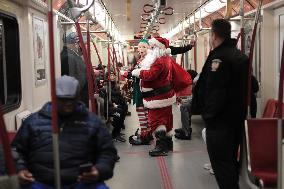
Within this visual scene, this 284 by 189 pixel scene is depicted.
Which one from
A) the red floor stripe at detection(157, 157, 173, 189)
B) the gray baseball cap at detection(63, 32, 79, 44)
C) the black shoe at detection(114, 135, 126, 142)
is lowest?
the red floor stripe at detection(157, 157, 173, 189)

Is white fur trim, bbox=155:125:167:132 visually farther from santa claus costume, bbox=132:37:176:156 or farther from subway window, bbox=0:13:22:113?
subway window, bbox=0:13:22:113

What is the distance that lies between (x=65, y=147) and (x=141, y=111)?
3.92 metres

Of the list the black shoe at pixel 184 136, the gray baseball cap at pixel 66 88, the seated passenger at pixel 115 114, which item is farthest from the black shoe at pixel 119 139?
the gray baseball cap at pixel 66 88

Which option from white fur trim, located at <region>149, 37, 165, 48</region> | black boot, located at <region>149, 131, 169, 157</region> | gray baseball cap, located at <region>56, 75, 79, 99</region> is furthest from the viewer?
white fur trim, located at <region>149, 37, 165, 48</region>

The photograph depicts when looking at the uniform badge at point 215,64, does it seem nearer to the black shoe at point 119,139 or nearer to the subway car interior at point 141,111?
the subway car interior at point 141,111

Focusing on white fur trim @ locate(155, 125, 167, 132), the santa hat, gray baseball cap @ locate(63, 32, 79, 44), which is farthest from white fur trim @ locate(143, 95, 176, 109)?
gray baseball cap @ locate(63, 32, 79, 44)

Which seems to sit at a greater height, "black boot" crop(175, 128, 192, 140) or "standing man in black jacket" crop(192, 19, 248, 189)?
"standing man in black jacket" crop(192, 19, 248, 189)

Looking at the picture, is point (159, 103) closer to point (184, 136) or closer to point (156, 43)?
point (156, 43)

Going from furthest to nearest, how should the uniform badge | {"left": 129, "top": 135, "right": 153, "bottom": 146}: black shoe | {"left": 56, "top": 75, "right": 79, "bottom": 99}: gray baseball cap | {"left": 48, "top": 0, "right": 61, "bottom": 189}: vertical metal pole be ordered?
{"left": 129, "top": 135, "right": 153, "bottom": 146}: black shoe < the uniform badge < {"left": 56, "top": 75, "right": 79, "bottom": 99}: gray baseball cap < {"left": 48, "top": 0, "right": 61, "bottom": 189}: vertical metal pole

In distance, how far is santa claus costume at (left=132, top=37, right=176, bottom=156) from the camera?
227 inches

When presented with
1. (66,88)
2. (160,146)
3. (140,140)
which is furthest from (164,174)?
(66,88)

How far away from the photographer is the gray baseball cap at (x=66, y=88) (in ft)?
7.91

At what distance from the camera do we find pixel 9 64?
12.9 ft

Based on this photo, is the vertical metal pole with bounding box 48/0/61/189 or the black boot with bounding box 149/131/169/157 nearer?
the vertical metal pole with bounding box 48/0/61/189
